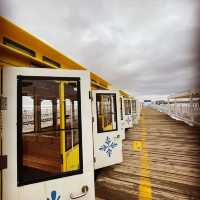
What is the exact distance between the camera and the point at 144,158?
14.4 ft

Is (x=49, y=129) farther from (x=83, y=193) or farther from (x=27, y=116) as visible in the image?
(x=83, y=193)

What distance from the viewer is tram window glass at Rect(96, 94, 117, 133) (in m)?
3.79

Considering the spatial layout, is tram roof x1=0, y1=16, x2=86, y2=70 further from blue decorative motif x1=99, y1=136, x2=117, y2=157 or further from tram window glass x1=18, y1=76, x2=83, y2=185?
blue decorative motif x1=99, y1=136, x2=117, y2=157

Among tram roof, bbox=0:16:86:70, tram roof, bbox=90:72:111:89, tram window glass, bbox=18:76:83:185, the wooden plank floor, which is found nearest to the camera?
tram roof, bbox=0:16:86:70

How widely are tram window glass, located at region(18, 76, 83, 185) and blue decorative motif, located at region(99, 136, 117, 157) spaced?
3.22ft

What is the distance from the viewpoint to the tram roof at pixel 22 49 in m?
1.53

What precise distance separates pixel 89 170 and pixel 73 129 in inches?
22.3

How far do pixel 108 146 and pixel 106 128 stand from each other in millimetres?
431

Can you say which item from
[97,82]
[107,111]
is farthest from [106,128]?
[97,82]

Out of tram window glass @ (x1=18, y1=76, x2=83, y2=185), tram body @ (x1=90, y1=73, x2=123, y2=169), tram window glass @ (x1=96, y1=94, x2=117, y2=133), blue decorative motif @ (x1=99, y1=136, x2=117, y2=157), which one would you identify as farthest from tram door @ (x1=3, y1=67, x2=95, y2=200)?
tram window glass @ (x1=96, y1=94, x2=117, y2=133)

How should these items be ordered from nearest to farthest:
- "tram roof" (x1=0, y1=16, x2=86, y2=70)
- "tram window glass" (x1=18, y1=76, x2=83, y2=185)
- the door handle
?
"tram roof" (x1=0, y1=16, x2=86, y2=70) → "tram window glass" (x1=18, y1=76, x2=83, y2=185) → the door handle

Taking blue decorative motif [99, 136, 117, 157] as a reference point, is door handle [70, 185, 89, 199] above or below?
below

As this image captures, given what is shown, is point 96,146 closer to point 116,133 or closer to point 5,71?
point 116,133

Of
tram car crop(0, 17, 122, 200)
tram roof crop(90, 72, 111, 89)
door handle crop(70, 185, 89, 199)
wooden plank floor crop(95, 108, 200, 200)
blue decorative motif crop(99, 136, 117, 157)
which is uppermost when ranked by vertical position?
tram roof crop(90, 72, 111, 89)
